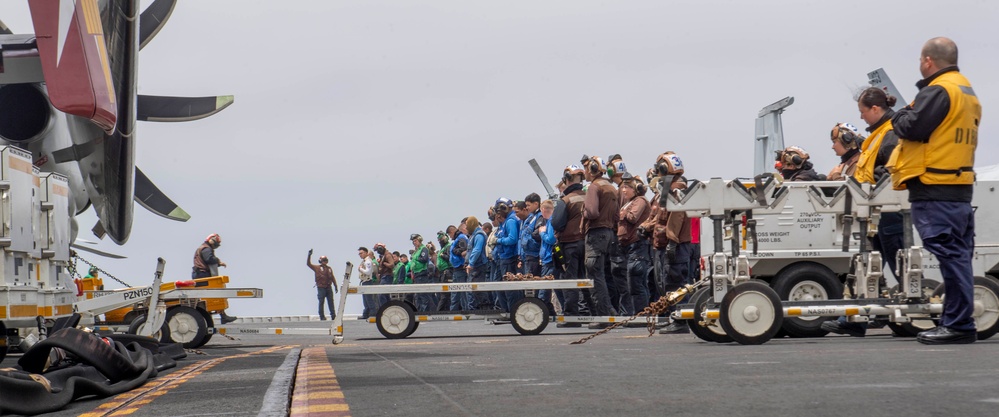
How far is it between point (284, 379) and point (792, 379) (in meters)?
3.00

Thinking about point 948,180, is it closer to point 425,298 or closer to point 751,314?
point 751,314

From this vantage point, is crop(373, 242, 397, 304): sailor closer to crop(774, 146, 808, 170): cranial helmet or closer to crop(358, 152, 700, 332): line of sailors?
crop(358, 152, 700, 332): line of sailors

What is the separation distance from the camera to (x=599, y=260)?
15.8m

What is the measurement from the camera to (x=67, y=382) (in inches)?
239

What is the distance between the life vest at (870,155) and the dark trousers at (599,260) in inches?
220

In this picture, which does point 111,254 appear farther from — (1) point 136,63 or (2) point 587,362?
(2) point 587,362

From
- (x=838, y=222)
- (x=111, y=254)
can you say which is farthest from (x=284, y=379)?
(x=111, y=254)

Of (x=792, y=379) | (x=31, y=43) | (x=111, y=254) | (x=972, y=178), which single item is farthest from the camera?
(x=111, y=254)

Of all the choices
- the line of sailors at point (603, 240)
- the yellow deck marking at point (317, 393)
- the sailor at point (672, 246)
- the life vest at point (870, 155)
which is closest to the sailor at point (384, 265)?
the line of sailors at point (603, 240)

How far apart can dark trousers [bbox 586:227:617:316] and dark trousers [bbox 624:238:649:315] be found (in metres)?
0.34

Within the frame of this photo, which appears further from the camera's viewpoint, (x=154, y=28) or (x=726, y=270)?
(x=154, y=28)

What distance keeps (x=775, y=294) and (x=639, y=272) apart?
254 inches

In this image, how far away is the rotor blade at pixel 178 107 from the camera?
2112 centimetres

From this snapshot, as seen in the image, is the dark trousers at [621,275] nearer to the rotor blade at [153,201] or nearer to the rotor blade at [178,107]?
the rotor blade at [178,107]
